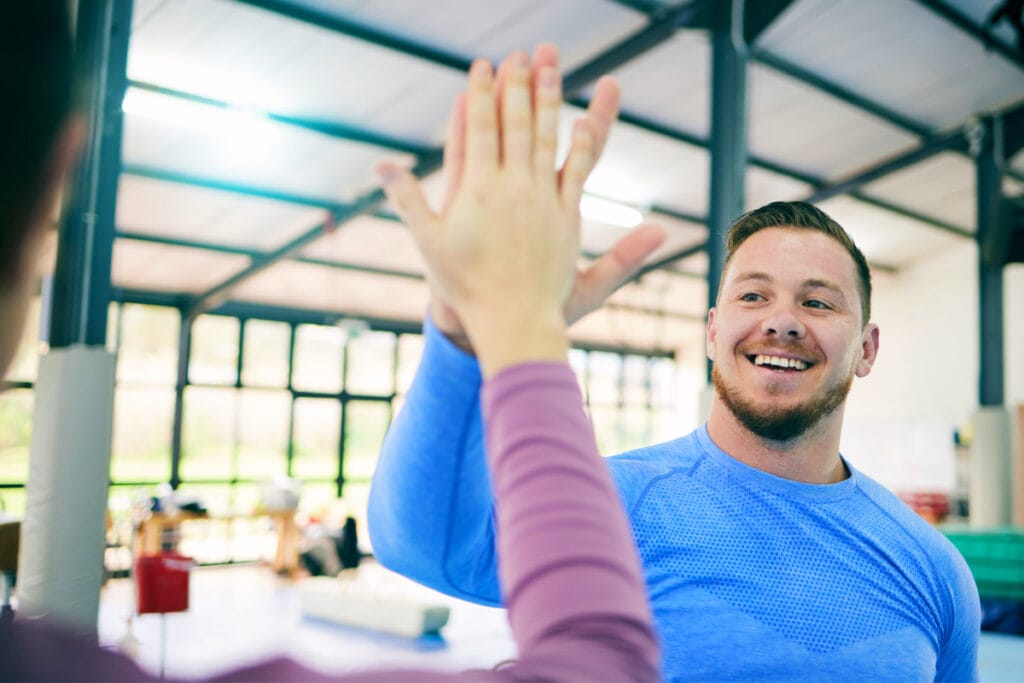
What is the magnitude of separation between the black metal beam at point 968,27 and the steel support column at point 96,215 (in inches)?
266

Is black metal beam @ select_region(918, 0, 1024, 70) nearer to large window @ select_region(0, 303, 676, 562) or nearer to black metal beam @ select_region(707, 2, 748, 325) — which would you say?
black metal beam @ select_region(707, 2, 748, 325)

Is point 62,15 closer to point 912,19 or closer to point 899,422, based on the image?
point 912,19

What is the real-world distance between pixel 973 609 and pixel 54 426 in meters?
4.30

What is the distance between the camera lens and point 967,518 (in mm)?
13312

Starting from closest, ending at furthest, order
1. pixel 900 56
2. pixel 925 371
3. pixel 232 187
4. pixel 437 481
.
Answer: pixel 437 481 < pixel 900 56 < pixel 232 187 < pixel 925 371

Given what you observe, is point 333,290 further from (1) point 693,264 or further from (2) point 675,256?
(1) point 693,264

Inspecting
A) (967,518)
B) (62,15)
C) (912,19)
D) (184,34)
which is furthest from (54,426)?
(967,518)

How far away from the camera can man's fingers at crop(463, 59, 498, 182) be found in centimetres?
51

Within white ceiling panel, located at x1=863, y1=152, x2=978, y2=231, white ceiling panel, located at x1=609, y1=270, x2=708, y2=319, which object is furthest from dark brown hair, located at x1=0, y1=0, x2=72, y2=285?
white ceiling panel, located at x1=609, y1=270, x2=708, y2=319

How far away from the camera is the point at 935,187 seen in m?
12.4

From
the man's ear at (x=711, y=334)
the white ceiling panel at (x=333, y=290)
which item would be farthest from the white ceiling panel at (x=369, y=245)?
the man's ear at (x=711, y=334)

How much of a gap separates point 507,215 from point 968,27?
9620 mm

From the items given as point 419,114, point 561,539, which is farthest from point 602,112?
point 419,114

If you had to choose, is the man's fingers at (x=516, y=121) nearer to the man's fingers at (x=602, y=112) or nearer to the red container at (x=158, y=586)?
the man's fingers at (x=602, y=112)
